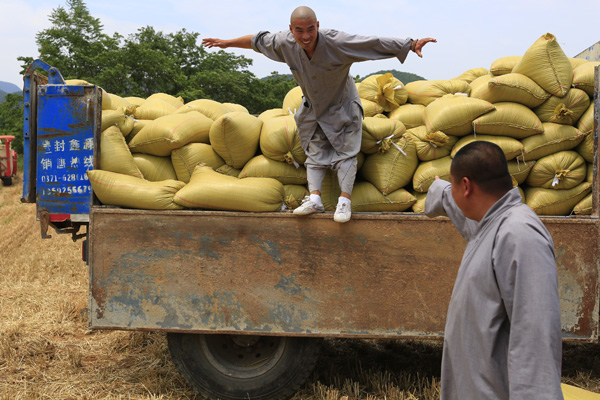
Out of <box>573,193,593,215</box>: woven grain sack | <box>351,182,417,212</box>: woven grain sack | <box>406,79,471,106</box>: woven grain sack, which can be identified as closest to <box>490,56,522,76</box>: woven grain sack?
<box>406,79,471,106</box>: woven grain sack

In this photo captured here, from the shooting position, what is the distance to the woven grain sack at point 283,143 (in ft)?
11.3

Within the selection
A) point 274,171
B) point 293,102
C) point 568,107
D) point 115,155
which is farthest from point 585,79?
point 115,155

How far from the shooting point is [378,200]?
11.4 ft

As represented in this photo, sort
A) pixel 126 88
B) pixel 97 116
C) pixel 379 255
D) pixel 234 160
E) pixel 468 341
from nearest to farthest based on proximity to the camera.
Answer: pixel 468 341, pixel 379 255, pixel 97 116, pixel 234 160, pixel 126 88

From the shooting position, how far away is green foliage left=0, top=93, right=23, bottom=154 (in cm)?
2764

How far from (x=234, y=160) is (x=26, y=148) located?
139cm

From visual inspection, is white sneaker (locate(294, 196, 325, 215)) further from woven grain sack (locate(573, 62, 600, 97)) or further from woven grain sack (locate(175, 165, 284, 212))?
woven grain sack (locate(573, 62, 600, 97))

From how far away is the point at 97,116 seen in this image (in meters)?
3.36

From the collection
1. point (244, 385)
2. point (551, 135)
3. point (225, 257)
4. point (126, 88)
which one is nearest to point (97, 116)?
point (225, 257)

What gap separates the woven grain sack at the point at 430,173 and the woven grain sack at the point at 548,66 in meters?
0.82

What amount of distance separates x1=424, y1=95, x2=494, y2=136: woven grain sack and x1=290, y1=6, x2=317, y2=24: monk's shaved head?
1081mm

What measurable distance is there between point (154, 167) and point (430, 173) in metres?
1.95

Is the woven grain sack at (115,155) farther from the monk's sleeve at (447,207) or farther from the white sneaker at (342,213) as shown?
the monk's sleeve at (447,207)

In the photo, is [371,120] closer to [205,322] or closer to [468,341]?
[205,322]
